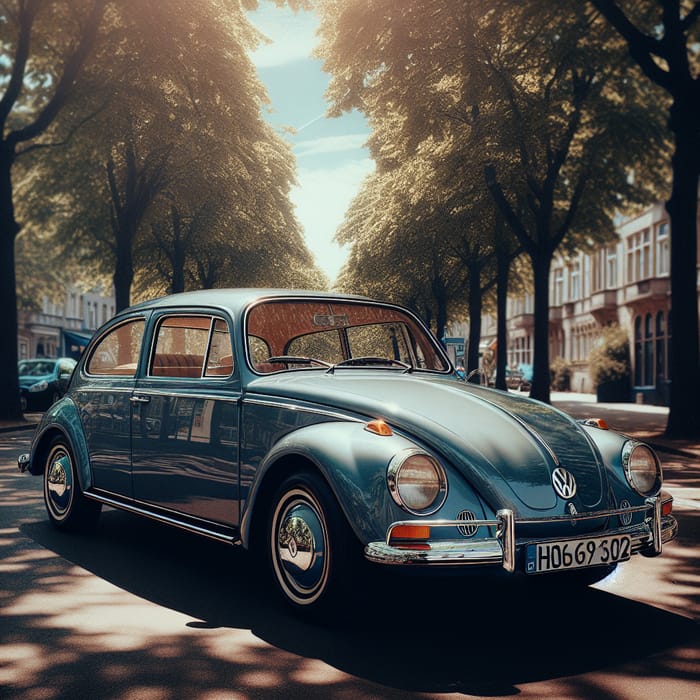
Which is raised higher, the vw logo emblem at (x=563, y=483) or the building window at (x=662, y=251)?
the building window at (x=662, y=251)

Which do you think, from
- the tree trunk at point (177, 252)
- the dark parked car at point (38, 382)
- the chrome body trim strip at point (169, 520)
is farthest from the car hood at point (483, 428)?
the tree trunk at point (177, 252)

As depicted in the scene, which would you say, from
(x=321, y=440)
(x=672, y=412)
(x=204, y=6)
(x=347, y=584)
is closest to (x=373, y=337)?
(x=321, y=440)

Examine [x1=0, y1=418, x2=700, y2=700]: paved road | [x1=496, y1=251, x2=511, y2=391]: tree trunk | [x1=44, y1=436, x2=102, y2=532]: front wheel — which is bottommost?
[x1=0, y1=418, x2=700, y2=700]: paved road

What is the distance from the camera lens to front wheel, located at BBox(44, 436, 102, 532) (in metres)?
7.32

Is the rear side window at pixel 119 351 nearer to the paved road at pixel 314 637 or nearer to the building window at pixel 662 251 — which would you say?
the paved road at pixel 314 637

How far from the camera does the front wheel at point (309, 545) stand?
4.71m

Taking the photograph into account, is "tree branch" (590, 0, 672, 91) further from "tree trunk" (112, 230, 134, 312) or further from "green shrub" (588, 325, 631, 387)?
"green shrub" (588, 325, 631, 387)

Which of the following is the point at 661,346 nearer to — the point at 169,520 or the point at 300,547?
the point at 169,520

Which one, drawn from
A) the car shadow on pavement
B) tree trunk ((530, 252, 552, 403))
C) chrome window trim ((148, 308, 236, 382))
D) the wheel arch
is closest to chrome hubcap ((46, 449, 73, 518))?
the wheel arch

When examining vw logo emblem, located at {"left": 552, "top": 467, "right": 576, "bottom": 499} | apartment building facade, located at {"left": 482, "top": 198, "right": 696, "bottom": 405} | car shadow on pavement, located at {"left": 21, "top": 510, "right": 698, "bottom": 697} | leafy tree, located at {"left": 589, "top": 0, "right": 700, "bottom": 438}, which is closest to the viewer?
car shadow on pavement, located at {"left": 21, "top": 510, "right": 698, "bottom": 697}

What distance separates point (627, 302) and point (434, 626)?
43036 millimetres

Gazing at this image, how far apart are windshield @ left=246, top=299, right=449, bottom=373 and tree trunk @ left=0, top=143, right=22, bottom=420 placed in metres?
16.3

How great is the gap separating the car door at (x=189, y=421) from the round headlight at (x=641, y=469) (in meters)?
2.04

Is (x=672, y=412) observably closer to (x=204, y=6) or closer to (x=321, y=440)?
(x=204, y=6)
